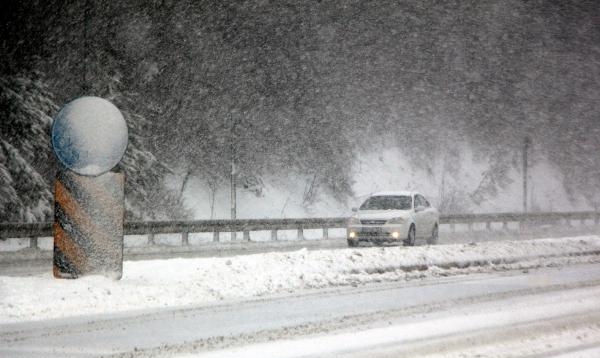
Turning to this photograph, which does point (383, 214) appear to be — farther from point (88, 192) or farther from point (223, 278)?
point (88, 192)

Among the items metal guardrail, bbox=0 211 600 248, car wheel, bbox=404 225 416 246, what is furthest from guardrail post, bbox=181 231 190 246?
car wheel, bbox=404 225 416 246

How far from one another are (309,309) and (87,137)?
185 inches

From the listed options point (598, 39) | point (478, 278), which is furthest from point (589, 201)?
point (478, 278)

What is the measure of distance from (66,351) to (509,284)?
8.67m

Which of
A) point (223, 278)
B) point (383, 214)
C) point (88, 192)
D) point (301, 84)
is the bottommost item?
point (223, 278)

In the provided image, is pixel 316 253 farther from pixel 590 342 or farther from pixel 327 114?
pixel 327 114

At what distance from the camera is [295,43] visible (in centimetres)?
5488

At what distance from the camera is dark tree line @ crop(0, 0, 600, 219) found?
108 ft

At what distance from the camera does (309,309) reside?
35.1ft

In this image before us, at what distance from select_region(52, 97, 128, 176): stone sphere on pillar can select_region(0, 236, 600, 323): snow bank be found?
1.86 meters

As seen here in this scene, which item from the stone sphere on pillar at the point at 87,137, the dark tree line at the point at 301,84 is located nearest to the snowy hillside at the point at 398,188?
the dark tree line at the point at 301,84

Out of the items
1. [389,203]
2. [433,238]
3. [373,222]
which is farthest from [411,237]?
[433,238]

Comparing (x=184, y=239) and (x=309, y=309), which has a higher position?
(x=184, y=239)

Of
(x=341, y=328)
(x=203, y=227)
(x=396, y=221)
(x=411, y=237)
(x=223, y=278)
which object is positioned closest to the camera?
(x=341, y=328)
